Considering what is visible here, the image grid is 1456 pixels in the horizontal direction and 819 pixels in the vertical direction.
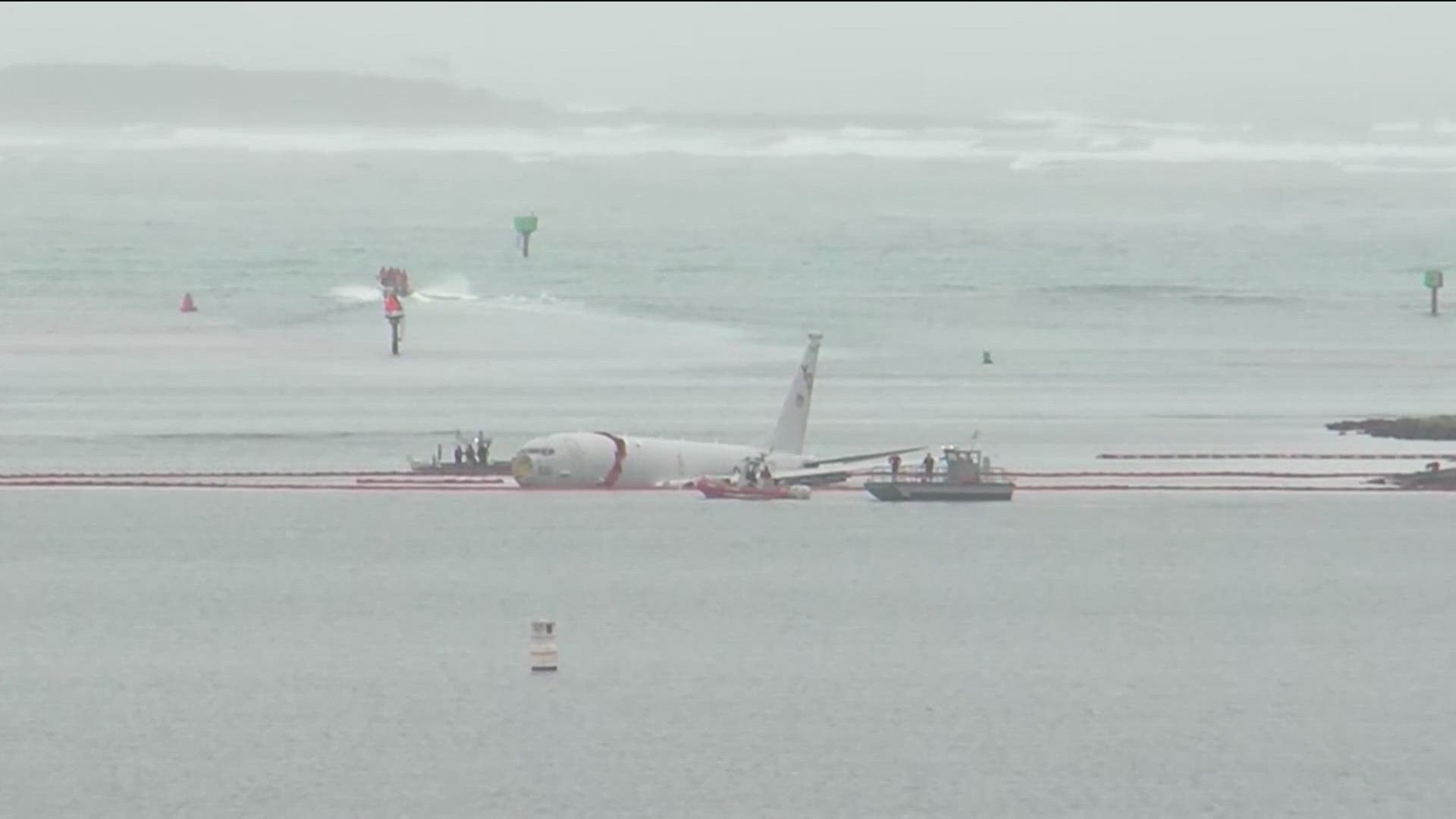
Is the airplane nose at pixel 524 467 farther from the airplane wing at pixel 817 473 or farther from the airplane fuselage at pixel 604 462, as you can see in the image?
the airplane wing at pixel 817 473

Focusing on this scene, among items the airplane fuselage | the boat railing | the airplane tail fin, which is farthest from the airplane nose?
the boat railing

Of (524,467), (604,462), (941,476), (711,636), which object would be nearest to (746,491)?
(604,462)

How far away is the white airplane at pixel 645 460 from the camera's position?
4535 inches

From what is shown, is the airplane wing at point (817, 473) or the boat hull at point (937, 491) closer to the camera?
the boat hull at point (937, 491)

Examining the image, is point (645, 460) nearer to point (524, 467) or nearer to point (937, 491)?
point (524, 467)

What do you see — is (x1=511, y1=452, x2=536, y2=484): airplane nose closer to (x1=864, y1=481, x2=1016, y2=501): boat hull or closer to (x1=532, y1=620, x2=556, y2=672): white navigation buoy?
(x1=864, y1=481, x2=1016, y2=501): boat hull

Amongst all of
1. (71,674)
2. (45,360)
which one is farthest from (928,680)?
(45,360)

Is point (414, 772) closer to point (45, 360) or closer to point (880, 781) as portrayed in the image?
point (880, 781)

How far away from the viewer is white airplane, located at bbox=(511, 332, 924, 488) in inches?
4535

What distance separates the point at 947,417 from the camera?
150 meters

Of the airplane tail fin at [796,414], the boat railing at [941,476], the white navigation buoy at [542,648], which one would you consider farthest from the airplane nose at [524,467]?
the white navigation buoy at [542,648]

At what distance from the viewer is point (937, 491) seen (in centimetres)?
11631

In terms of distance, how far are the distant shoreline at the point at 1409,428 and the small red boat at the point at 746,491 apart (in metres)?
33.2

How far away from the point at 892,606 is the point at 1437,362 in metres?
114
